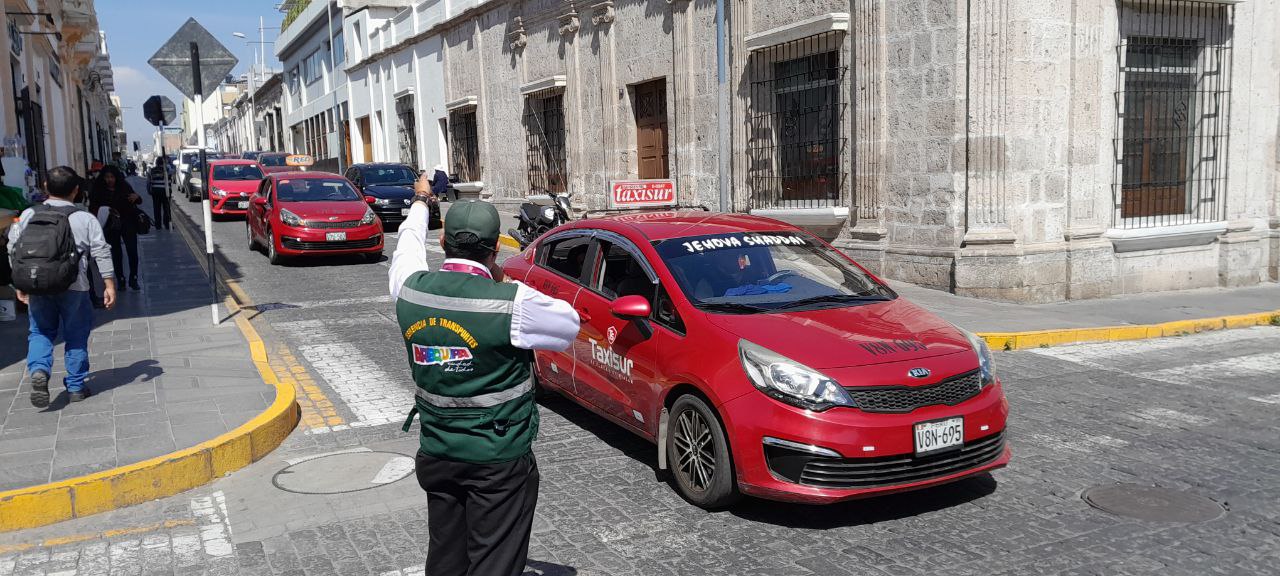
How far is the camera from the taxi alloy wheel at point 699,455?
16.6 ft

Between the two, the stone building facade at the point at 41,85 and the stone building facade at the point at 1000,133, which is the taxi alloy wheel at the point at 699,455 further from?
the stone building facade at the point at 41,85

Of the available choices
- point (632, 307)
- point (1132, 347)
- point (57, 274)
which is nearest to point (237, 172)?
point (57, 274)

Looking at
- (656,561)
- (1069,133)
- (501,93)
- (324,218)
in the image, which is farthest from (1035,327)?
(501,93)

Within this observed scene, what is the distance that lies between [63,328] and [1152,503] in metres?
7.30

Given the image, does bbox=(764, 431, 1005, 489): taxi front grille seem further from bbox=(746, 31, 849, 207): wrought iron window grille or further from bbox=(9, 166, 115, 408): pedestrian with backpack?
bbox=(746, 31, 849, 207): wrought iron window grille

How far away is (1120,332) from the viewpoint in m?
10.5

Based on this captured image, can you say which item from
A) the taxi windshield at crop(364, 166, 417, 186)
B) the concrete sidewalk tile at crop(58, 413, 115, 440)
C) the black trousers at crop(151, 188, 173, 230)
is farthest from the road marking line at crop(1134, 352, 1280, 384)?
the black trousers at crop(151, 188, 173, 230)

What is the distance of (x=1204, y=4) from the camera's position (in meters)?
13.8

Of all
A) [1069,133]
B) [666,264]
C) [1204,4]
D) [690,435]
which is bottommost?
[690,435]

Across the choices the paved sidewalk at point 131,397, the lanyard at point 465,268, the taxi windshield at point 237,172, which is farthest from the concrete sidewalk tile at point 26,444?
the taxi windshield at point 237,172

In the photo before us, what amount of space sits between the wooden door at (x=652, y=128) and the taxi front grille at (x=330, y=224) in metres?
6.00

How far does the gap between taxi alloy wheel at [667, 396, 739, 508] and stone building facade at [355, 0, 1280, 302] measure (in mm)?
7914

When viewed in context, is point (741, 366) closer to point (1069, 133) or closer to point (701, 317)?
point (701, 317)

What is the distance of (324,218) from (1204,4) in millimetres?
13632
